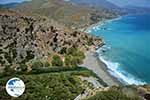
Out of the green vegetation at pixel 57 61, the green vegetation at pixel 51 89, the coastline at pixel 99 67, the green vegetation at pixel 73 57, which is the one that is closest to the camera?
the green vegetation at pixel 51 89

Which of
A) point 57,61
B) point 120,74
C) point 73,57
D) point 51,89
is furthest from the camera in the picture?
point 73,57

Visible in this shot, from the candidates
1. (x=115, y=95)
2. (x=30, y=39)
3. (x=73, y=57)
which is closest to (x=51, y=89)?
(x=115, y=95)

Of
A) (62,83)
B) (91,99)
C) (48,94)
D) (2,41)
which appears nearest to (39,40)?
(2,41)

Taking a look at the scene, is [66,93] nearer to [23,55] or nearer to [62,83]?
[62,83]

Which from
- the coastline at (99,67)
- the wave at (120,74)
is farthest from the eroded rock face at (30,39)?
the wave at (120,74)

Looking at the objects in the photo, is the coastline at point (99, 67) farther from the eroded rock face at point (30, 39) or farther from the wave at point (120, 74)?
the eroded rock face at point (30, 39)

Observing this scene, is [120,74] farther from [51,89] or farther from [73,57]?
[51,89]

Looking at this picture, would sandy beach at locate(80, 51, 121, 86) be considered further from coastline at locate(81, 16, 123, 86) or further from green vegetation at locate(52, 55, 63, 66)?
green vegetation at locate(52, 55, 63, 66)
